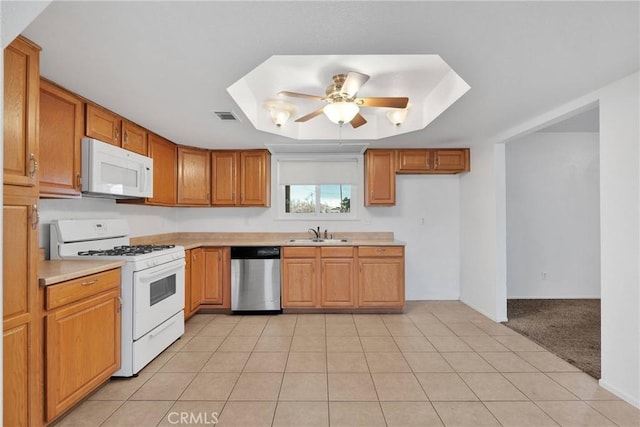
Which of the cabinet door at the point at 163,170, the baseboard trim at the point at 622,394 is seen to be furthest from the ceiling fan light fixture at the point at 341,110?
the baseboard trim at the point at 622,394

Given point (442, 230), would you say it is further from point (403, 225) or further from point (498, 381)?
point (498, 381)

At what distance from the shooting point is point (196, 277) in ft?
12.5

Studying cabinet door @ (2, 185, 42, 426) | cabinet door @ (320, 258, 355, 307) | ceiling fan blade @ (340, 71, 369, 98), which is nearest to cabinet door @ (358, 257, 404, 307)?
cabinet door @ (320, 258, 355, 307)

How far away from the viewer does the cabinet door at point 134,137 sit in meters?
2.97

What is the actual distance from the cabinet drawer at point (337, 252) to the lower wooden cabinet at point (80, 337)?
7.29ft

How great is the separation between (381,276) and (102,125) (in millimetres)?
3244

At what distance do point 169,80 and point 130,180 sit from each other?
1.22 m

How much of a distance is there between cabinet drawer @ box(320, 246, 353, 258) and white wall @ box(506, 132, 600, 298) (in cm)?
239

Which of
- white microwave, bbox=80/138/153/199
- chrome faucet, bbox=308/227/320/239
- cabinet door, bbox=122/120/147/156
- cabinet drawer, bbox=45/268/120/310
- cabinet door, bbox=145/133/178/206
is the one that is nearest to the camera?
cabinet drawer, bbox=45/268/120/310

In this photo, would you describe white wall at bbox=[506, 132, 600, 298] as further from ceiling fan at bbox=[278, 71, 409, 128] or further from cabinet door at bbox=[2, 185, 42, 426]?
cabinet door at bbox=[2, 185, 42, 426]

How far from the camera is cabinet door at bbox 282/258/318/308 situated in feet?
13.0

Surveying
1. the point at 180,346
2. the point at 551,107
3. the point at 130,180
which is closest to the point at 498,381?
the point at 551,107

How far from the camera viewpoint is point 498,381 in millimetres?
2369

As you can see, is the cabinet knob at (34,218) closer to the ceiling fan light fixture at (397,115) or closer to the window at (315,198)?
the ceiling fan light fixture at (397,115)
